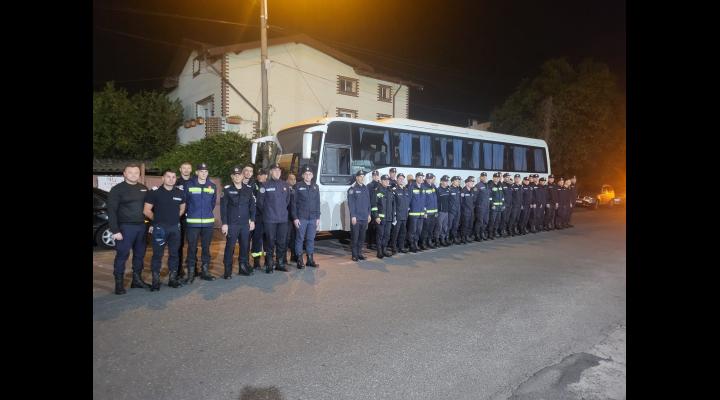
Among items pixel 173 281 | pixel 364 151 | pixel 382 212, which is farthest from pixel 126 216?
pixel 364 151

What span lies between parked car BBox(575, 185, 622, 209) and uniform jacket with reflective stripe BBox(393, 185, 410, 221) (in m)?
21.3

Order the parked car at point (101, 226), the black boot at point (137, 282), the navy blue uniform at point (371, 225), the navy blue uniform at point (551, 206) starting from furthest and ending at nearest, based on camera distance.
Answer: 1. the navy blue uniform at point (551, 206)
2. the parked car at point (101, 226)
3. the navy blue uniform at point (371, 225)
4. the black boot at point (137, 282)

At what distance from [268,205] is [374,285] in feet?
8.36

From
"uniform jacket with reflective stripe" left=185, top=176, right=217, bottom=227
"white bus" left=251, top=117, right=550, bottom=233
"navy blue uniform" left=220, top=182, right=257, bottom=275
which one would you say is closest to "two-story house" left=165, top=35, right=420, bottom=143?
"white bus" left=251, top=117, right=550, bottom=233

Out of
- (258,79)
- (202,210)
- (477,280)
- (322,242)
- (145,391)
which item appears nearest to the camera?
(145,391)

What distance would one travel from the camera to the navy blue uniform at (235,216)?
25.1 ft

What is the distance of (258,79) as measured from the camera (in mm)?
23078

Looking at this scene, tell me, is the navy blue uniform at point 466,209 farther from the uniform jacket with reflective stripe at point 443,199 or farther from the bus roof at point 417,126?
the bus roof at point 417,126

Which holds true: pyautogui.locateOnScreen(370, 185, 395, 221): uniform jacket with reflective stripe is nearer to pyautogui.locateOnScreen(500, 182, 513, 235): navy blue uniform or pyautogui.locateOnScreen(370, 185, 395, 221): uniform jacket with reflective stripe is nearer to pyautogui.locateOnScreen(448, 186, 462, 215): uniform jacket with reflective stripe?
pyautogui.locateOnScreen(448, 186, 462, 215): uniform jacket with reflective stripe

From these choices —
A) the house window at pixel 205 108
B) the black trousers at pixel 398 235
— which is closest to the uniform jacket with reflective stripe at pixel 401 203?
the black trousers at pixel 398 235

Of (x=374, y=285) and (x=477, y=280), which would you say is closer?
(x=374, y=285)

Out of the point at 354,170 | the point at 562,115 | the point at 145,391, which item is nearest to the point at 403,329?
the point at 145,391

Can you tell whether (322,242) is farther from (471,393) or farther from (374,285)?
(471,393)

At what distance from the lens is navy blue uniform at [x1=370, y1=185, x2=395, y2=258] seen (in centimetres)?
1022
